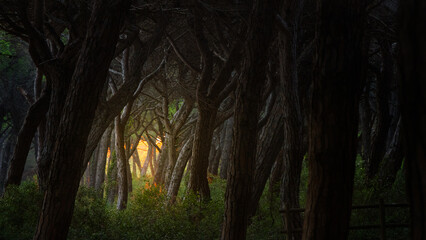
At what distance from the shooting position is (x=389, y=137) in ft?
46.4

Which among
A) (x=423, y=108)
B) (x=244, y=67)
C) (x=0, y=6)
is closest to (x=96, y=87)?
(x=244, y=67)

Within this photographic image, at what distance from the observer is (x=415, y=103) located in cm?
242

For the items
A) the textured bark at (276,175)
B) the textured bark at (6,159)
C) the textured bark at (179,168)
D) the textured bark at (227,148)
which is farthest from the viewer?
the textured bark at (6,159)

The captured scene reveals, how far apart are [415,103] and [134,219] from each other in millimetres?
10249

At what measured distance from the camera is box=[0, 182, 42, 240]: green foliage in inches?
370

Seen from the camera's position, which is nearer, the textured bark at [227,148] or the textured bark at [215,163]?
the textured bark at [227,148]

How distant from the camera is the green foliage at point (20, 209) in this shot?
370 inches

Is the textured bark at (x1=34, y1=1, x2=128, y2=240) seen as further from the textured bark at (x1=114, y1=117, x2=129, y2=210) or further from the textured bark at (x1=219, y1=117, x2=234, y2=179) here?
A: the textured bark at (x1=219, y1=117, x2=234, y2=179)

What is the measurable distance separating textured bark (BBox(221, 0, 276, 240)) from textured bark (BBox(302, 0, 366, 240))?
10.4 feet

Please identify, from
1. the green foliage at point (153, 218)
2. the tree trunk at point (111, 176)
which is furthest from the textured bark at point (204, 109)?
the tree trunk at point (111, 176)

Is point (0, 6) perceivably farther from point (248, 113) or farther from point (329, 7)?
point (329, 7)

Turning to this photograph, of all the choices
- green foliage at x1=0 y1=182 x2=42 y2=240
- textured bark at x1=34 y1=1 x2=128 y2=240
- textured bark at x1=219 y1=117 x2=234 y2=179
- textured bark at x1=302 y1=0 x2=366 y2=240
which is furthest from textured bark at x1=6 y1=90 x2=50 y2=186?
textured bark at x1=219 y1=117 x2=234 y2=179

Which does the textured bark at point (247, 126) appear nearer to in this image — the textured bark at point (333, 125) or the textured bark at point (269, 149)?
the textured bark at point (333, 125)

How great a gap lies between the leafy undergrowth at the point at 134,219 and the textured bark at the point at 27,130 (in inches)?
29.2
